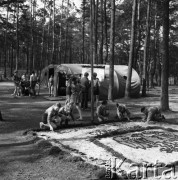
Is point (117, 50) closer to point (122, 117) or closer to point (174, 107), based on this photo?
point (174, 107)

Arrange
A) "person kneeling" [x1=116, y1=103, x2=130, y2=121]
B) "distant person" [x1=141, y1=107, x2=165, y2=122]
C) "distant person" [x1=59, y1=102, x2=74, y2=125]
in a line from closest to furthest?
"distant person" [x1=59, y1=102, x2=74, y2=125] < "distant person" [x1=141, y1=107, x2=165, y2=122] < "person kneeling" [x1=116, y1=103, x2=130, y2=121]

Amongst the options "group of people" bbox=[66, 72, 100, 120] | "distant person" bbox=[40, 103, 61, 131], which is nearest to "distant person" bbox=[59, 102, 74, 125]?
"distant person" bbox=[40, 103, 61, 131]

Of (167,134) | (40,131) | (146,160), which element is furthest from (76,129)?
(146,160)

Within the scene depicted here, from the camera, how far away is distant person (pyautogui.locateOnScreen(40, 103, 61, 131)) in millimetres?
9539

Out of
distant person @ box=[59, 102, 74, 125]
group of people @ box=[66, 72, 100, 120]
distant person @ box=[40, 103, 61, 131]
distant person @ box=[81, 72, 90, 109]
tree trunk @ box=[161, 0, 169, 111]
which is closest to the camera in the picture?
distant person @ box=[40, 103, 61, 131]

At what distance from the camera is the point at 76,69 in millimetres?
21109

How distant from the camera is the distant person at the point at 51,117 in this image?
31.3 ft

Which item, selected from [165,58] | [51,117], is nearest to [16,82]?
[51,117]

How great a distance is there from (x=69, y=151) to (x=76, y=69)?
14350 millimetres

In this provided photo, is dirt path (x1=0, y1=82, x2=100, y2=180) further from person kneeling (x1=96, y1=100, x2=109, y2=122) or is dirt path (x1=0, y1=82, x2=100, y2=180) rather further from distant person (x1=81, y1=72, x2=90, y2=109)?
distant person (x1=81, y1=72, x2=90, y2=109)

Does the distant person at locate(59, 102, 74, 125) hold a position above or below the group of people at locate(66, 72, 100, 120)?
below

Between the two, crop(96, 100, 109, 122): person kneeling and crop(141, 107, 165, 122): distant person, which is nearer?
crop(141, 107, 165, 122): distant person

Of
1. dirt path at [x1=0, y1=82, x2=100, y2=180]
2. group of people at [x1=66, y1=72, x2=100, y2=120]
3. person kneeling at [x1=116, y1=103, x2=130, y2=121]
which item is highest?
group of people at [x1=66, y1=72, x2=100, y2=120]

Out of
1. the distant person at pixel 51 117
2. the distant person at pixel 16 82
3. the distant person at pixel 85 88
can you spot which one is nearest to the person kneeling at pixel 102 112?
the distant person at pixel 51 117
